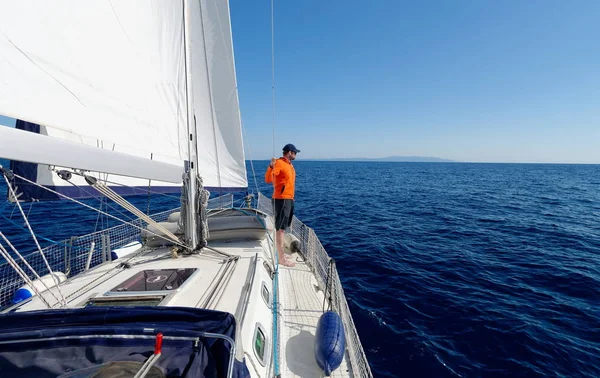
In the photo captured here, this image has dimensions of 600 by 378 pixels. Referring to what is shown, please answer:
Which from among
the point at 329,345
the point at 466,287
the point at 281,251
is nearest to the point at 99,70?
the point at 329,345

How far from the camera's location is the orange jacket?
6297 mm

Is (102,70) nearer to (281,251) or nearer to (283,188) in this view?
(283,188)

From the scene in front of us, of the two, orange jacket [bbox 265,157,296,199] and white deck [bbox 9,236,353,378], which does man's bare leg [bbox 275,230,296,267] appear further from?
orange jacket [bbox 265,157,296,199]

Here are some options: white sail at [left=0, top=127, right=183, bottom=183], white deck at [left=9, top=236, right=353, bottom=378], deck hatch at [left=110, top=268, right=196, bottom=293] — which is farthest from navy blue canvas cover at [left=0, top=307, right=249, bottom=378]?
deck hatch at [left=110, top=268, right=196, bottom=293]

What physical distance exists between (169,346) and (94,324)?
688mm

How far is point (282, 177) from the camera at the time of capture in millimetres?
6348

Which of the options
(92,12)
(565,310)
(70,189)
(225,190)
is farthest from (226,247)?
(565,310)

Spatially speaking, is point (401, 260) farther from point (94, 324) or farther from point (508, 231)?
point (94, 324)

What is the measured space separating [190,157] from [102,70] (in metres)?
1.67

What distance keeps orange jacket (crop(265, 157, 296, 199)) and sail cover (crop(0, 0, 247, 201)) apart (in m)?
2.10

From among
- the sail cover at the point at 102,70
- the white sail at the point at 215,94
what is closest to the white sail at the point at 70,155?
the sail cover at the point at 102,70

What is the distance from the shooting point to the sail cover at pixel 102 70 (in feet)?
7.77

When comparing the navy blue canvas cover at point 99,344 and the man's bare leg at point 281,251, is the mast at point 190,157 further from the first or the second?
the navy blue canvas cover at point 99,344

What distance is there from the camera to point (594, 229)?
15.6 meters
